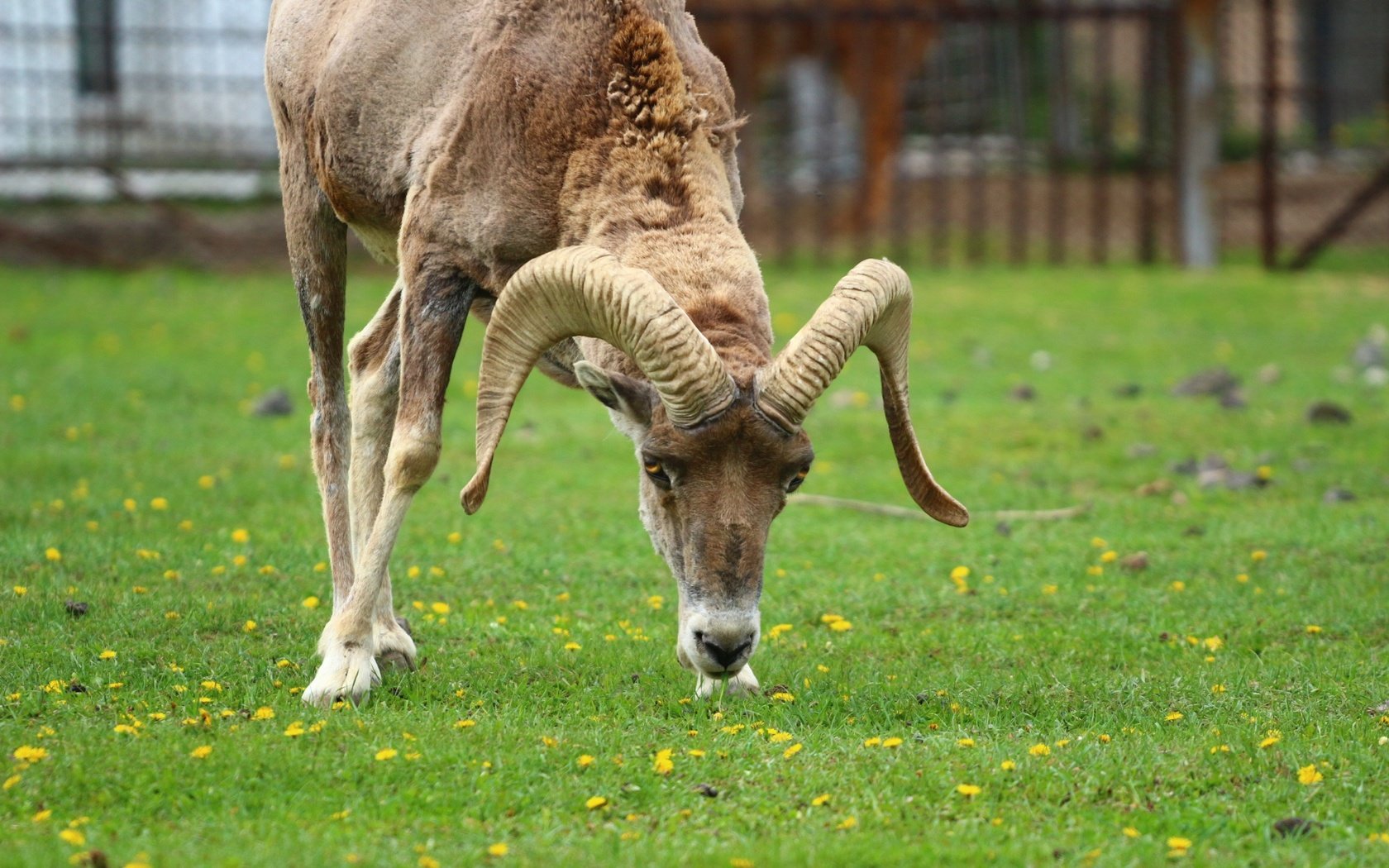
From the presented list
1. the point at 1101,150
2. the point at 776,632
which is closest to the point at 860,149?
the point at 1101,150

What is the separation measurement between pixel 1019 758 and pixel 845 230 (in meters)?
18.7

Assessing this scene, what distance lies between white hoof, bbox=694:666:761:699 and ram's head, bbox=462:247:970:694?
0.18 m

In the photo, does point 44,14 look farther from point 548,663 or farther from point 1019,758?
point 1019,758

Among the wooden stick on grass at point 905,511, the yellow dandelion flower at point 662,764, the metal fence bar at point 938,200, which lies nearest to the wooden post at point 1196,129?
the metal fence bar at point 938,200

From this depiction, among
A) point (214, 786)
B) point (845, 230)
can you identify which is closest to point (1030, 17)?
point (845, 230)

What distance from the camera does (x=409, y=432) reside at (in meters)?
6.77

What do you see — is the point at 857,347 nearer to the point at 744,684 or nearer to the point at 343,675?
the point at 744,684

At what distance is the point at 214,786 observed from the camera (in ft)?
17.6

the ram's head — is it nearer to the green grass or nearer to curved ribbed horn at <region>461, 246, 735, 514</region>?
curved ribbed horn at <region>461, 246, 735, 514</region>

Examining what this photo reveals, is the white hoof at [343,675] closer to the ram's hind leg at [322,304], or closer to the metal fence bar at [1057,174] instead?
the ram's hind leg at [322,304]

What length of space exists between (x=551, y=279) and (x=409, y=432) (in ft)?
3.52

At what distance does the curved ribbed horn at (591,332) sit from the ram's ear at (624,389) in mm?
88

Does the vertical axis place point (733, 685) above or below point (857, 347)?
below

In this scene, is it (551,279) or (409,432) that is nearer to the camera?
(551,279)
